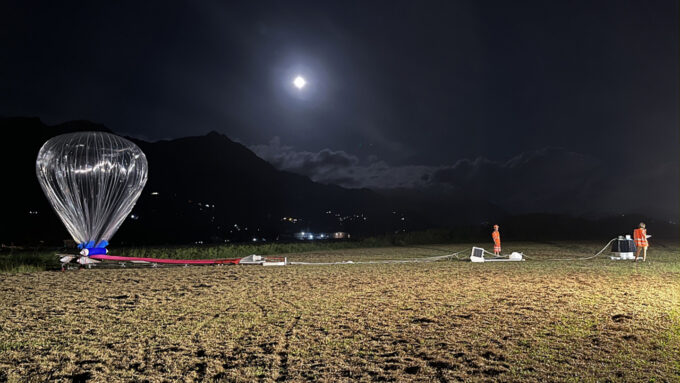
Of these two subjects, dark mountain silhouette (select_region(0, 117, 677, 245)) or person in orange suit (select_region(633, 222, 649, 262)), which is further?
dark mountain silhouette (select_region(0, 117, 677, 245))

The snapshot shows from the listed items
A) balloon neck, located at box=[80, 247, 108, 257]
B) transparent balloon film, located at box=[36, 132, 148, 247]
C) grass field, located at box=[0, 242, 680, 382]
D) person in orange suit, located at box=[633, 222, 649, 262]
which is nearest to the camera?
grass field, located at box=[0, 242, 680, 382]

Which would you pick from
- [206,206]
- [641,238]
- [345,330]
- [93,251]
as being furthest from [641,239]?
[206,206]

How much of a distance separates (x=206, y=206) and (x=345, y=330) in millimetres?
121723

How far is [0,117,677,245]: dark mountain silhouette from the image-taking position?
55.2m

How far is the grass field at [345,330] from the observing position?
494 centimetres

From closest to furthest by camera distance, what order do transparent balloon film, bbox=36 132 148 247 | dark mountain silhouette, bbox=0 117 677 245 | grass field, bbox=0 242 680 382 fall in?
1. grass field, bbox=0 242 680 382
2. transparent balloon film, bbox=36 132 148 247
3. dark mountain silhouette, bbox=0 117 677 245

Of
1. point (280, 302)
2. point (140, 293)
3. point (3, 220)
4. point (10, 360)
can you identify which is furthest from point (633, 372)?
point (3, 220)

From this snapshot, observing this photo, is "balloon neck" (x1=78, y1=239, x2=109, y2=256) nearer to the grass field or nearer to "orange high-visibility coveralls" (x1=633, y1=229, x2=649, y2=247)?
the grass field

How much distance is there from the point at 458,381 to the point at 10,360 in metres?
5.93

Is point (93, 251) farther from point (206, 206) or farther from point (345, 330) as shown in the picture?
point (206, 206)

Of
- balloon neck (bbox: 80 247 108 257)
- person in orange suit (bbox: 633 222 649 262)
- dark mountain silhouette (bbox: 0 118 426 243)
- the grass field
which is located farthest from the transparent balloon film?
dark mountain silhouette (bbox: 0 118 426 243)

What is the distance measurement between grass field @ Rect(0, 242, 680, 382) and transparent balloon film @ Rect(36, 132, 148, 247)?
3.37 meters

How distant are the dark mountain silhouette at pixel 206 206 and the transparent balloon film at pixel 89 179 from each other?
28762 millimetres

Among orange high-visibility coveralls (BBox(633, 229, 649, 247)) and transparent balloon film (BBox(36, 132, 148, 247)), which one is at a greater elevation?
transparent balloon film (BBox(36, 132, 148, 247))
